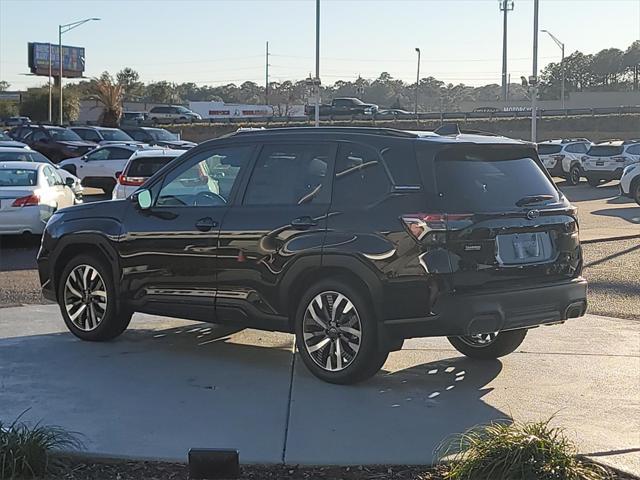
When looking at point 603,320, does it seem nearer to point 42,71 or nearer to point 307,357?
point 307,357

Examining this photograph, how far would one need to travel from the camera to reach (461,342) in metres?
8.16

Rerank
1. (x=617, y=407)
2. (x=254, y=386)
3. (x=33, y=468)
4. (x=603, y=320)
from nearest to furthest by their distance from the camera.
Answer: (x=33, y=468)
(x=617, y=407)
(x=254, y=386)
(x=603, y=320)

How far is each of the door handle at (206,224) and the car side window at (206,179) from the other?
0.52ft

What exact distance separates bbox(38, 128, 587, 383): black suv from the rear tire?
2840 cm

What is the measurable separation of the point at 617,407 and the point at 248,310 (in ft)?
9.33

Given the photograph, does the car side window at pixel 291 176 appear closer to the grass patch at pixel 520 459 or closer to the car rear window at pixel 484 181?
the car rear window at pixel 484 181

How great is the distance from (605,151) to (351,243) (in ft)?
95.9

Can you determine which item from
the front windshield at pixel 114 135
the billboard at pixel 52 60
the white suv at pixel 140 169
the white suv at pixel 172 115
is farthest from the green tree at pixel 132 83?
the white suv at pixel 140 169

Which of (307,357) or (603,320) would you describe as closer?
(307,357)

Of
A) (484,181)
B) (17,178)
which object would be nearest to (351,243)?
(484,181)

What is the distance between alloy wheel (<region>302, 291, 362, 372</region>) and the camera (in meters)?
7.02

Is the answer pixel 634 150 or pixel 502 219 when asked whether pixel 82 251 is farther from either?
pixel 634 150

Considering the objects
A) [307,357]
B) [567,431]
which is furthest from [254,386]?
[567,431]

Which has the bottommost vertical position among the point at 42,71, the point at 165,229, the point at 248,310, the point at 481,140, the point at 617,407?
the point at 617,407
